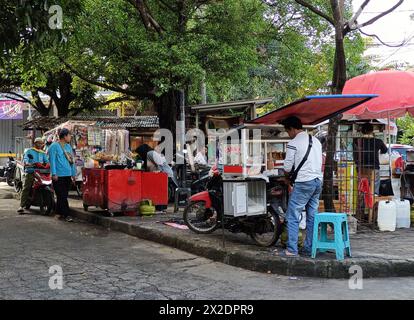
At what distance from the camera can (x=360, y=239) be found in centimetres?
752

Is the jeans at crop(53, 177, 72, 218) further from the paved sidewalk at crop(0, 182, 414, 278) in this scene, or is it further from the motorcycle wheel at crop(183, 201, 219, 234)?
the motorcycle wheel at crop(183, 201, 219, 234)

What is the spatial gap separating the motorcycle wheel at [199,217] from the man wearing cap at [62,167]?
3.05m

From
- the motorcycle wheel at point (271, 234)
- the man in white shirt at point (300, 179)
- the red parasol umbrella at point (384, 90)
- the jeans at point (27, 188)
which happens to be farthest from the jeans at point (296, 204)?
the jeans at point (27, 188)

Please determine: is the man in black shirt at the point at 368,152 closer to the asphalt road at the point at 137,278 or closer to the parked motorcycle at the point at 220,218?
the parked motorcycle at the point at 220,218

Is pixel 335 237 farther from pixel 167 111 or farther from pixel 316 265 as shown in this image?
pixel 167 111

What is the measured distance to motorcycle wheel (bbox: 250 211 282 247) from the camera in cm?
662

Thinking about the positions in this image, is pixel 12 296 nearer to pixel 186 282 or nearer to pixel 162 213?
pixel 186 282

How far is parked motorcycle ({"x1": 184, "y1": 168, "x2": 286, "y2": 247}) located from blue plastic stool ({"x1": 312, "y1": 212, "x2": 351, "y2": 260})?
66 centimetres

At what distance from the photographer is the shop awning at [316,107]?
241 inches

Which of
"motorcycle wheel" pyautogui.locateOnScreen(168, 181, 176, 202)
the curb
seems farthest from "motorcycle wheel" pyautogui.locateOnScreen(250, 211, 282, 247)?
"motorcycle wheel" pyautogui.locateOnScreen(168, 181, 176, 202)

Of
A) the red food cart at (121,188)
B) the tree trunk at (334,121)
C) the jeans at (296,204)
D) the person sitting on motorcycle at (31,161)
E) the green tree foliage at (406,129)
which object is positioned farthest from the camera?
the green tree foliage at (406,129)

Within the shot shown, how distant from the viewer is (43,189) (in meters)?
10.8
